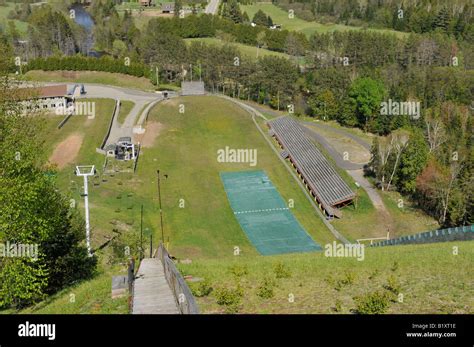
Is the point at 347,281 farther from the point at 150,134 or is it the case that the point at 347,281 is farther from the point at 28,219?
the point at 150,134

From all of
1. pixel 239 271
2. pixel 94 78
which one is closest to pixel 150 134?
pixel 94 78

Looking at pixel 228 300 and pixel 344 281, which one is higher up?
pixel 228 300

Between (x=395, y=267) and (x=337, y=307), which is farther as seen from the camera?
(x=395, y=267)

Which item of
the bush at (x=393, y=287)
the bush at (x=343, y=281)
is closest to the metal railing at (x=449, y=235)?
the bush at (x=393, y=287)

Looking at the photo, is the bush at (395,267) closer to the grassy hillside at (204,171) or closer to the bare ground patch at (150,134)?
the grassy hillside at (204,171)
